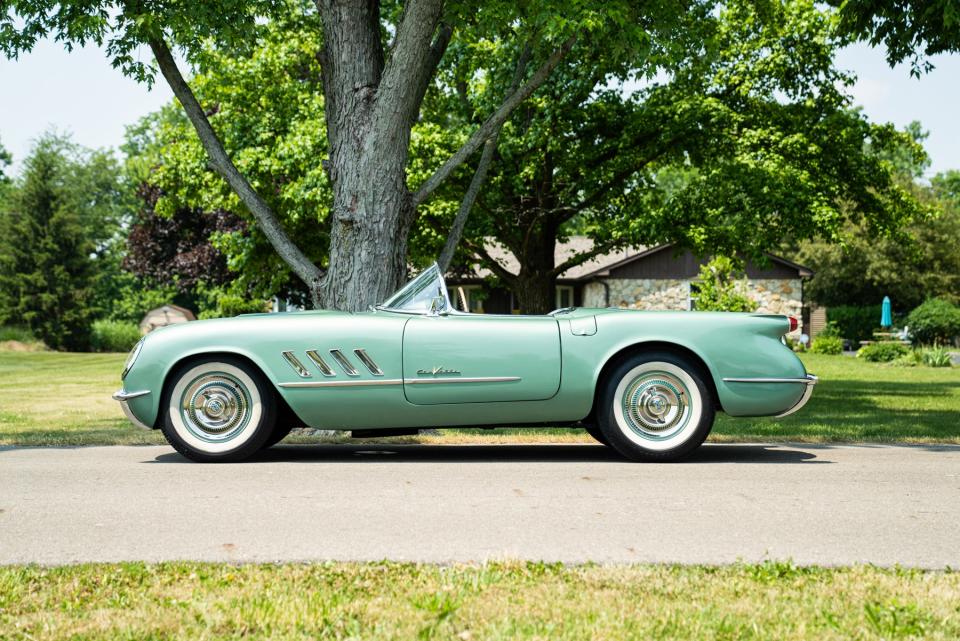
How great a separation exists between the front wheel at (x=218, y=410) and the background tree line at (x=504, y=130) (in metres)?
2.82

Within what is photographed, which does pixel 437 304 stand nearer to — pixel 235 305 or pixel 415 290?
pixel 415 290

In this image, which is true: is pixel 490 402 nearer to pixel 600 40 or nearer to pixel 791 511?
pixel 791 511

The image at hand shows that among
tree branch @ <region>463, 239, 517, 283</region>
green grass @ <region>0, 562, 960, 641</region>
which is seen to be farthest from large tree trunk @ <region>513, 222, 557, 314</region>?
green grass @ <region>0, 562, 960, 641</region>

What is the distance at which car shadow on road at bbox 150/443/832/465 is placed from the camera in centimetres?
722

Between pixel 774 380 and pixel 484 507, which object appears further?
pixel 774 380

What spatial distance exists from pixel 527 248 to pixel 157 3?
10872mm

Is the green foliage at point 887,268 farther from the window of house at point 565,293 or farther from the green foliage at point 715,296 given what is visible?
the green foliage at point 715,296

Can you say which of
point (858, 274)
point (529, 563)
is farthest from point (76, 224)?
point (529, 563)

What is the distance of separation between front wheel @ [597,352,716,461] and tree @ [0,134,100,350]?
38.4 metres

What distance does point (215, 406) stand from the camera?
6.98 metres

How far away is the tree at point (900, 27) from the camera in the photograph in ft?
39.3

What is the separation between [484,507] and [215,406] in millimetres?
2548

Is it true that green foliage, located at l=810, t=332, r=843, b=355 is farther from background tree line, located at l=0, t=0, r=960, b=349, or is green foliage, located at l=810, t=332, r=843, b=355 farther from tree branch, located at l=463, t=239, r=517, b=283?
tree branch, located at l=463, t=239, r=517, b=283

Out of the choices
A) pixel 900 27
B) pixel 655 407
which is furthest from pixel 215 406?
pixel 900 27
